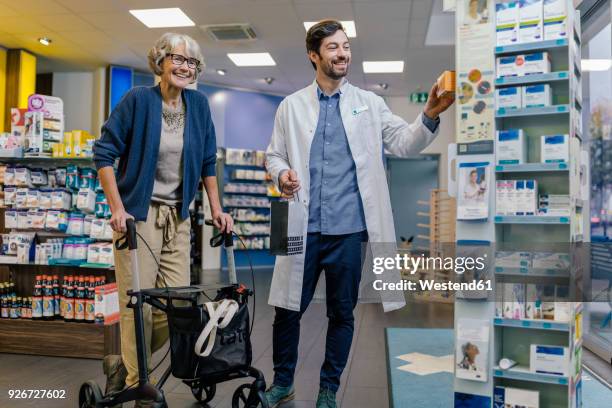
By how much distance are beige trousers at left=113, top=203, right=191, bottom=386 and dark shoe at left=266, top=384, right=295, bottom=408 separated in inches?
22.9

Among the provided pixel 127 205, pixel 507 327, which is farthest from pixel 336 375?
pixel 127 205

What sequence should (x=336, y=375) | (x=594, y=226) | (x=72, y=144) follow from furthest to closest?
(x=594, y=226), (x=72, y=144), (x=336, y=375)

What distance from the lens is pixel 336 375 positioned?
240 cm

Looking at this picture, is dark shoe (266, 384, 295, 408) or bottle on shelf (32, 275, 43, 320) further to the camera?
bottle on shelf (32, 275, 43, 320)

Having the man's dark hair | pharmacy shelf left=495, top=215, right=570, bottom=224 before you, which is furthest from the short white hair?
pharmacy shelf left=495, top=215, right=570, bottom=224

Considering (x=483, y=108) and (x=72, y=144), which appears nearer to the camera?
(x=483, y=108)

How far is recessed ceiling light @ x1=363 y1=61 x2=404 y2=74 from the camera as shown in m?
8.93

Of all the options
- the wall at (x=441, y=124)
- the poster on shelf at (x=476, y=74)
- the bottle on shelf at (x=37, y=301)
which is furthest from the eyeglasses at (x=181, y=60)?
the wall at (x=441, y=124)

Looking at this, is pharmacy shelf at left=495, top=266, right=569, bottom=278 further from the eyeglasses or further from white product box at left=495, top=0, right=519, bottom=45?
the eyeglasses

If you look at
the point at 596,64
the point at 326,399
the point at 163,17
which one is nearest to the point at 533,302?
the point at 326,399

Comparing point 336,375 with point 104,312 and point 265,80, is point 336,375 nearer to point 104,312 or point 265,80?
point 104,312

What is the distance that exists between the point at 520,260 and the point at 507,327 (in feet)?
0.98

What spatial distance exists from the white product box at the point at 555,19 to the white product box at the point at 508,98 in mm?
233

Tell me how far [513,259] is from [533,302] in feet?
0.60
